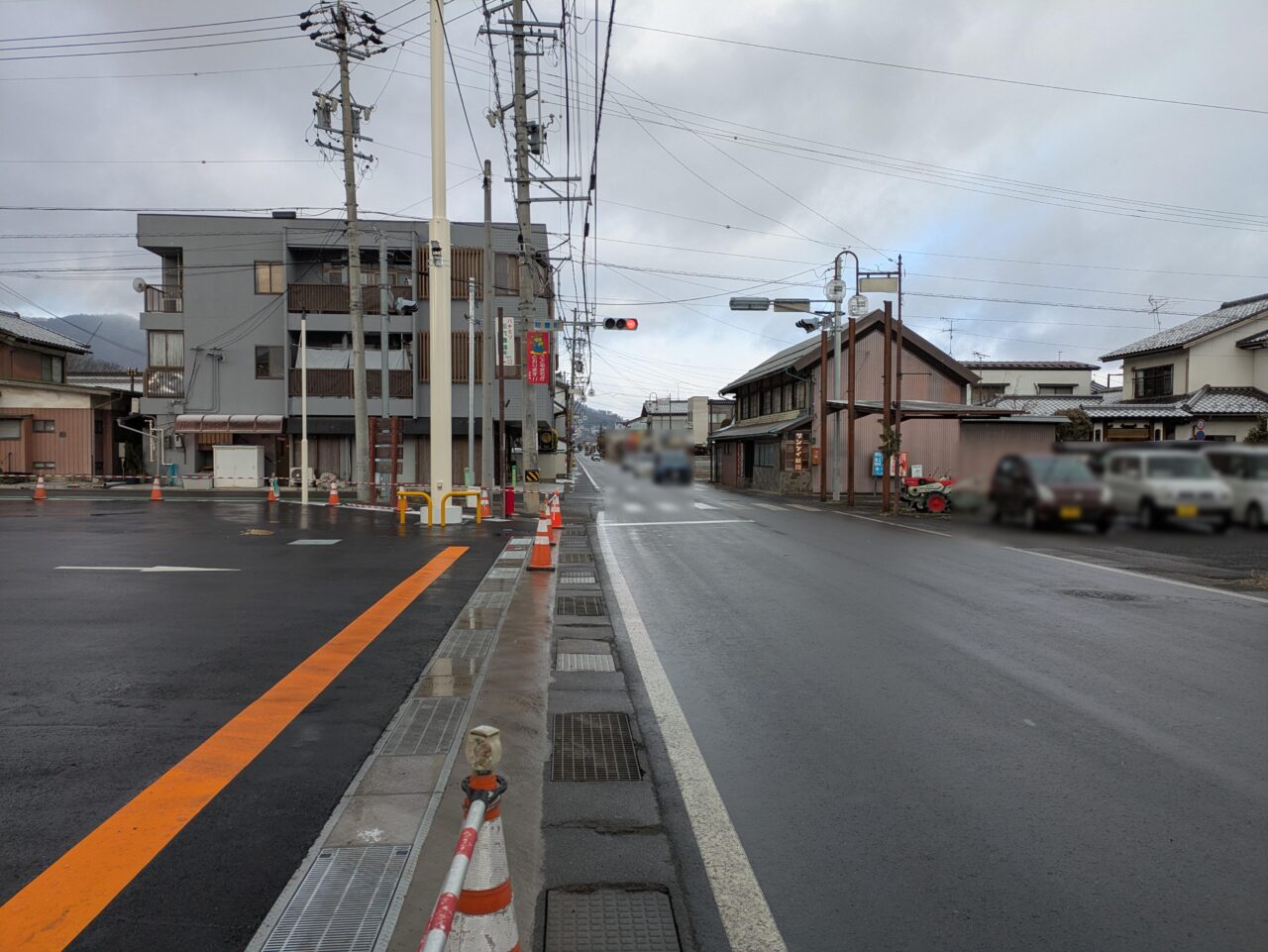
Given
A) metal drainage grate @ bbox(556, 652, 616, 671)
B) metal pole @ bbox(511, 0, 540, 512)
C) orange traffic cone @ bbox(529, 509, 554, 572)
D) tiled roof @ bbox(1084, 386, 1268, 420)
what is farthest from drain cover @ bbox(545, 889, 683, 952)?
metal pole @ bbox(511, 0, 540, 512)

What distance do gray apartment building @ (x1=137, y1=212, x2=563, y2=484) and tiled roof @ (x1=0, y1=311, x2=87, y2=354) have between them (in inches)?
267

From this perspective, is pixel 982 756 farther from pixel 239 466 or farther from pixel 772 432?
pixel 239 466

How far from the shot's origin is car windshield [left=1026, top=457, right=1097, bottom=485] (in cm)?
115

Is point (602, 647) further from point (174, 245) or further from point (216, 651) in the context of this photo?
point (174, 245)

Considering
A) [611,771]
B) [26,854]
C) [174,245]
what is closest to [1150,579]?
[611,771]

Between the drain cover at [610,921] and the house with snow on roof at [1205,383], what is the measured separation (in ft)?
11.6

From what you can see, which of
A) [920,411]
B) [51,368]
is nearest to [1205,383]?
[920,411]

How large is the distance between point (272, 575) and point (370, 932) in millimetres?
12448

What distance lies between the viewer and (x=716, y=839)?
5707 mm

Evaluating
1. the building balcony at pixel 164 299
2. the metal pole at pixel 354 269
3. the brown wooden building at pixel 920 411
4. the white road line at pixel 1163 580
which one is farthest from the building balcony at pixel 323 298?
the brown wooden building at pixel 920 411

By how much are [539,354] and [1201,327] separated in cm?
337

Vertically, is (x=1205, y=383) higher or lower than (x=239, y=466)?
higher

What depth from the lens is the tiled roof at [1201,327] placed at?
2.93 m

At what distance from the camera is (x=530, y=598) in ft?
45.4
